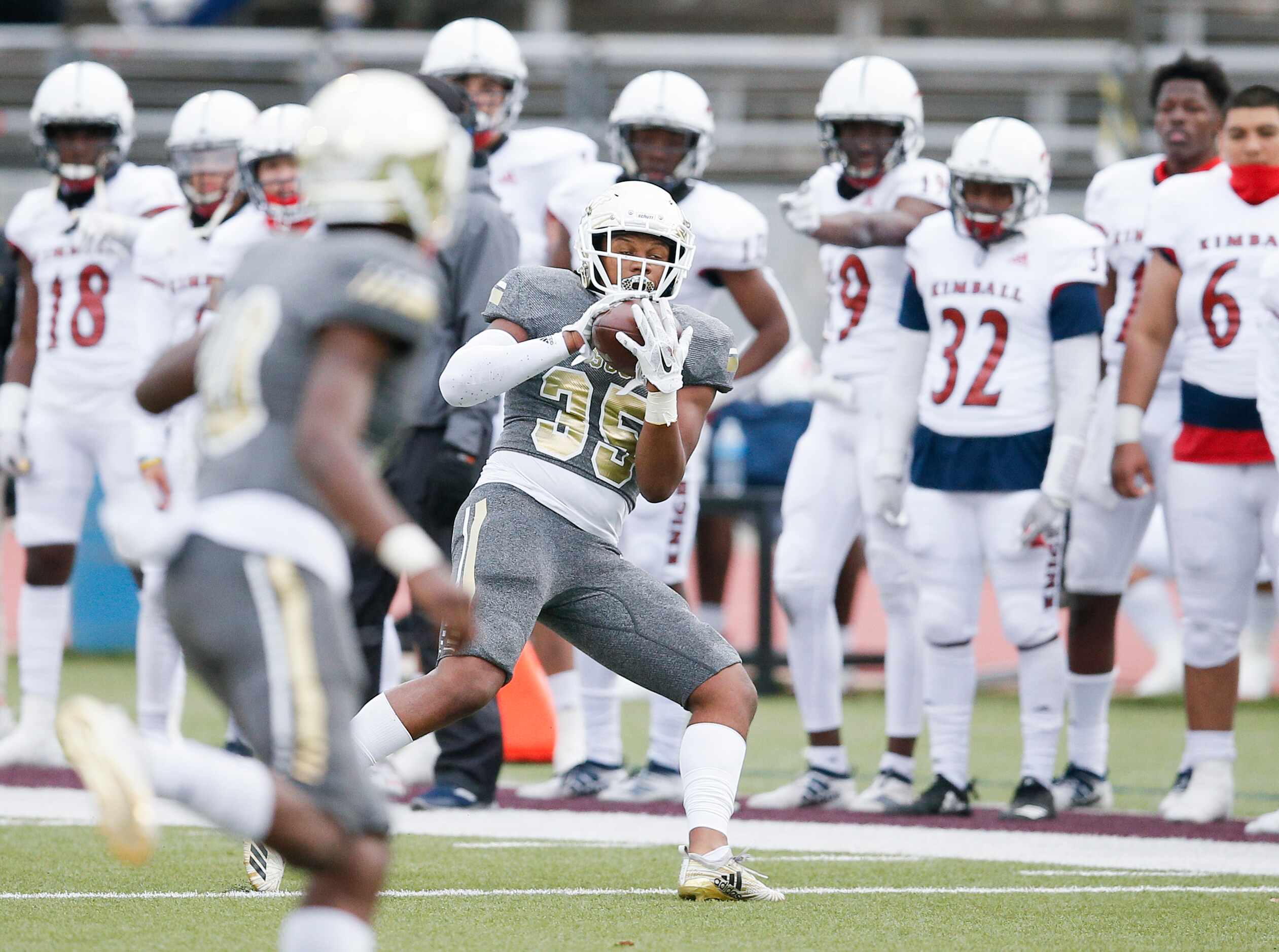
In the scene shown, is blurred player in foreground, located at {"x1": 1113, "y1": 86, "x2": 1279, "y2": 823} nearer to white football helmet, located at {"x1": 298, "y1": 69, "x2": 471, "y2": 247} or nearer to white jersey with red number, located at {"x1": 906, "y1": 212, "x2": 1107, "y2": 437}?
white jersey with red number, located at {"x1": 906, "y1": 212, "x2": 1107, "y2": 437}

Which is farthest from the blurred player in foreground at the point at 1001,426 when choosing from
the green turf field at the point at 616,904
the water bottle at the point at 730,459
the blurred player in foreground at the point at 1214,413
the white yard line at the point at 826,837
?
the water bottle at the point at 730,459

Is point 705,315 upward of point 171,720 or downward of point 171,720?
upward

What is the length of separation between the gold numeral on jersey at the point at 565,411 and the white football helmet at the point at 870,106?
2.15 meters

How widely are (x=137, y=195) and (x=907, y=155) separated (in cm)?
275

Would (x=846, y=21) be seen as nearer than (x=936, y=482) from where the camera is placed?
No

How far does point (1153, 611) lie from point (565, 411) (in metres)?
5.94

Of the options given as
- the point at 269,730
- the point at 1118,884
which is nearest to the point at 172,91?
the point at 1118,884

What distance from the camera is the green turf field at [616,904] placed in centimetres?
384

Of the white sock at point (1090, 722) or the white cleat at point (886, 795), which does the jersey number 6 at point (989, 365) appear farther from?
the white cleat at point (886, 795)

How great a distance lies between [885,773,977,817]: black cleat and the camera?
588 centimetres

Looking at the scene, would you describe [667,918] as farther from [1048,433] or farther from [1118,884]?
[1048,433]

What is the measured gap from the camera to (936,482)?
19.1 ft

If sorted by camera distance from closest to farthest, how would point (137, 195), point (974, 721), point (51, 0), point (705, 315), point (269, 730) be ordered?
point (269, 730), point (705, 315), point (137, 195), point (974, 721), point (51, 0)

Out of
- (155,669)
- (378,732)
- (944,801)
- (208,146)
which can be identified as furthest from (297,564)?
(208,146)
